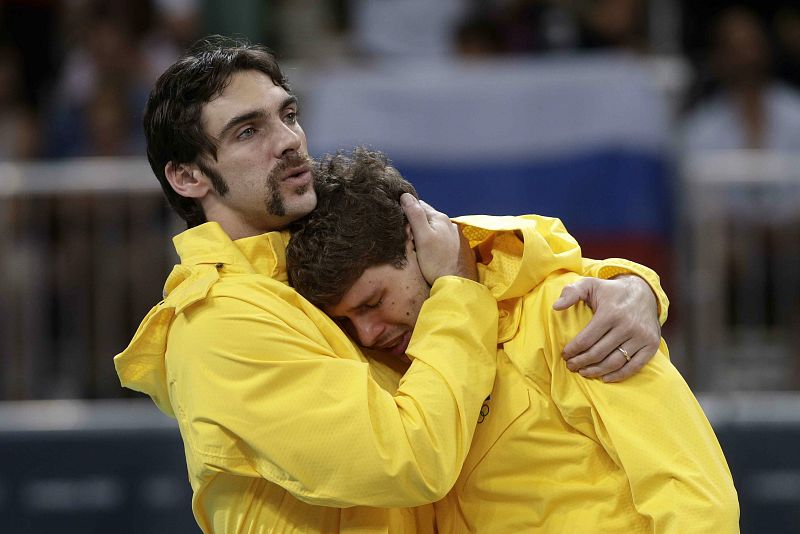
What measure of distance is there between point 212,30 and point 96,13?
3.46 feet

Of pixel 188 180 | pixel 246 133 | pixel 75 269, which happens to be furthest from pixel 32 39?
pixel 246 133

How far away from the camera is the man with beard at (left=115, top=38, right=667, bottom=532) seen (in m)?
2.88

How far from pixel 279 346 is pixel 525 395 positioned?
560 mm

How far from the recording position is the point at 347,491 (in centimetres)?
287

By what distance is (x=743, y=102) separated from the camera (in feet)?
23.4

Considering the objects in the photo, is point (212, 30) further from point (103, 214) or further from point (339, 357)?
point (339, 357)

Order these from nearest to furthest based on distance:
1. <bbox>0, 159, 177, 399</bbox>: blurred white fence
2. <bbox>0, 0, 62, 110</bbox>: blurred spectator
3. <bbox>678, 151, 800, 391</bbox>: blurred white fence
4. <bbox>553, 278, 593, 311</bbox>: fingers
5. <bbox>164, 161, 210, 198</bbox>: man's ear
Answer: <bbox>553, 278, 593, 311</bbox>: fingers < <bbox>164, 161, 210, 198</bbox>: man's ear < <bbox>678, 151, 800, 391</bbox>: blurred white fence < <bbox>0, 159, 177, 399</bbox>: blurred white fence < <bbox>0, 0, 62, 110</bbox>: blurred spectator

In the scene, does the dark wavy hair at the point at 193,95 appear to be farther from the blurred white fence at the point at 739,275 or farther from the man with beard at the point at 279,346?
the blurred white fence at the point at 739,275

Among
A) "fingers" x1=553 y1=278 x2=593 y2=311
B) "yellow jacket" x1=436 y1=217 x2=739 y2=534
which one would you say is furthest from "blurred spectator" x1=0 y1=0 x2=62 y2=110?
"fingers" x1=553 y1=278 x2=593 y2=311

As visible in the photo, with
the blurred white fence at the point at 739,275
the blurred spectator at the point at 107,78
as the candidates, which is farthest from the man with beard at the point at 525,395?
the blurred spectator at the point at 107,78

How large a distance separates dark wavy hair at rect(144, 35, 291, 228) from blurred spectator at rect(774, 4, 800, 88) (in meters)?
4.62

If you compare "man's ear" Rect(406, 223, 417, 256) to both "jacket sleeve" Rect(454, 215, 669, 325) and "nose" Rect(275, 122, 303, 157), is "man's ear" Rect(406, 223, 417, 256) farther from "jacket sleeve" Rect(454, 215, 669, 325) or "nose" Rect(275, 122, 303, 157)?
"nose" Rect(275, 122, 303, 157)

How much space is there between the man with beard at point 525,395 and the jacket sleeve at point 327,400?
0.35 ft

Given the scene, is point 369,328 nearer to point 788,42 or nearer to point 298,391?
point 298,391
